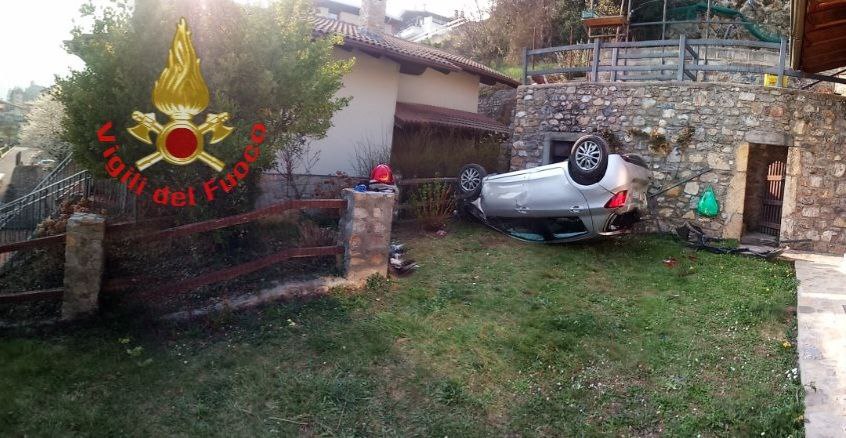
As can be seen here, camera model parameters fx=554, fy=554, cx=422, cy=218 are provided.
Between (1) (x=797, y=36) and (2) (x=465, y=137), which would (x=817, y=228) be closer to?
(1) (x=797, y=36)

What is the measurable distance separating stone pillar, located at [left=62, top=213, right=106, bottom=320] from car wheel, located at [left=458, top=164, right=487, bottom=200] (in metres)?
6.31

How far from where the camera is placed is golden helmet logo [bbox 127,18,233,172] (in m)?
5.81

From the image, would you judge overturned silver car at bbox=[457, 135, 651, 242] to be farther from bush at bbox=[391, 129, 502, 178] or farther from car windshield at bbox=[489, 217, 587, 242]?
bush at bbox=[391, 129, 502, 178]

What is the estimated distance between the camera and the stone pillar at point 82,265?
488 cm

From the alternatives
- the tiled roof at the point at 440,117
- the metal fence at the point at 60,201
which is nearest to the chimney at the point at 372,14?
the tiled roof at the point at 440,117

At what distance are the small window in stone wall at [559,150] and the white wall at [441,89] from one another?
3910mm

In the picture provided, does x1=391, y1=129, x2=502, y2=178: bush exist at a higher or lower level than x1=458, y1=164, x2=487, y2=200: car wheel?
higher

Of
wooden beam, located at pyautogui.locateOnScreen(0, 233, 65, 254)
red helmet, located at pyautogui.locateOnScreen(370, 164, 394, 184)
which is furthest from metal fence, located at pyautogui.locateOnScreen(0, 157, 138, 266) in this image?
red helmet, located at pyautogui.locateOnScreen(370, 164, 394, 184)

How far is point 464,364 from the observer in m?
4.89

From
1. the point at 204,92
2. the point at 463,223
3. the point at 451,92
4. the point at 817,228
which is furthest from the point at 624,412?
the point at 451,92

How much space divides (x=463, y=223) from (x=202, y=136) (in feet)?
16.8

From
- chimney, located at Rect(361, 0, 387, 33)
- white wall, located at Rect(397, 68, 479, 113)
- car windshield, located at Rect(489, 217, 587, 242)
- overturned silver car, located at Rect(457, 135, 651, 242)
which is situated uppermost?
chimney, located at Rect(361, 0, 387, 33)

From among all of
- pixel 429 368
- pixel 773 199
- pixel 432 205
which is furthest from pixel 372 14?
pixel 429 368

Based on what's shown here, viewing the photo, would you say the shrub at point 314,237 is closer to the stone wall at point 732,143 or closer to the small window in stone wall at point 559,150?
the small window in stone wall at point 559,150
